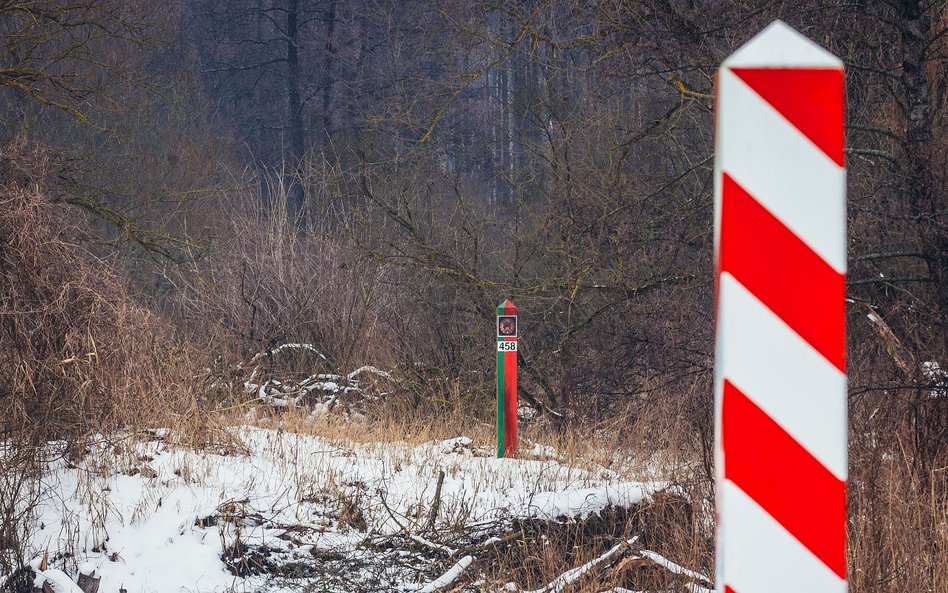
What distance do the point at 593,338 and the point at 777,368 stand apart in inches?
367

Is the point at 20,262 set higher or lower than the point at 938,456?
higher

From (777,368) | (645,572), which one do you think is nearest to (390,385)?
(645,572)

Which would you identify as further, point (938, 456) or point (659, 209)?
point (659, 209)

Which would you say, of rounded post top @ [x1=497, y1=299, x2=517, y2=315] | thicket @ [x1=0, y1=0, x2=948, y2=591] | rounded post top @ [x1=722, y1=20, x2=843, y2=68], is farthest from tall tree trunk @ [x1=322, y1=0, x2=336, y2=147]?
rounded post top @ [x1=722, y1=20, x2=843, y2=68]

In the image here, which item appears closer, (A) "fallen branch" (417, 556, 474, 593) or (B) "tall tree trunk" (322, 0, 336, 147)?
(A) "fallen branch" (417, 556, 474, 593)

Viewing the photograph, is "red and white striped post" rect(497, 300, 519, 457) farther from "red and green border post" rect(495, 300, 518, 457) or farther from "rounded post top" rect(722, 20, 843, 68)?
"rounded post top" rect(722, 20, 843, 68)

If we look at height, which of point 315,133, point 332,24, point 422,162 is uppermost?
point 332,24

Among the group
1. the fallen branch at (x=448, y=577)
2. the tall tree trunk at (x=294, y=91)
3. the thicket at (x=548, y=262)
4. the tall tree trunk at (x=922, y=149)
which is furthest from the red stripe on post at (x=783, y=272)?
the tall tree trunk at (x=294, y=91)

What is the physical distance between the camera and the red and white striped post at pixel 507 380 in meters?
7.98

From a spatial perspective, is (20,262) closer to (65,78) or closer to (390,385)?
(65,78)

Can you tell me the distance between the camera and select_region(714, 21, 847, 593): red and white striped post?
1437 millimetres

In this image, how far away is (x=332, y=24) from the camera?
25.6 metres

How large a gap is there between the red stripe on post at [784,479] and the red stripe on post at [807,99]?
0.40m

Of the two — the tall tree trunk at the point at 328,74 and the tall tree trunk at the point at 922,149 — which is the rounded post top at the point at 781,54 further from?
the tall tree trunk at the point at 328,74
